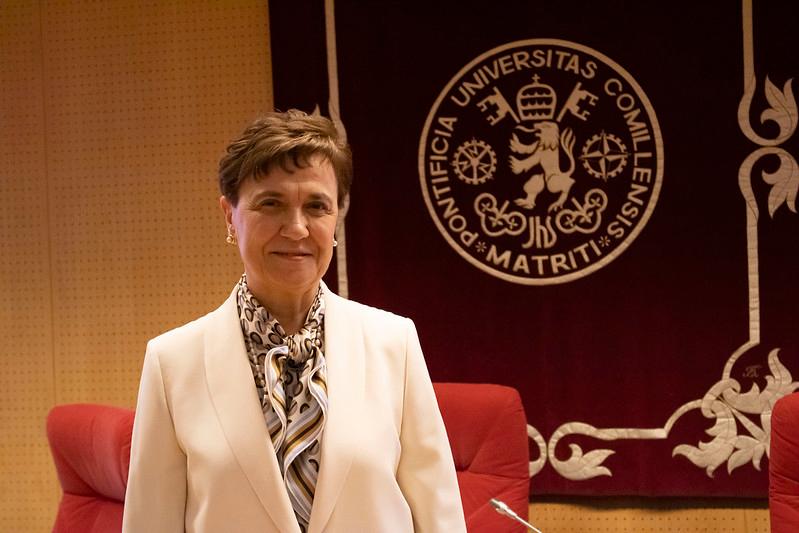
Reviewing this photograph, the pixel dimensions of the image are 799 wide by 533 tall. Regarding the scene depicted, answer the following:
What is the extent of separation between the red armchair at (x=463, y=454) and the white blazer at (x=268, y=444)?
119cm

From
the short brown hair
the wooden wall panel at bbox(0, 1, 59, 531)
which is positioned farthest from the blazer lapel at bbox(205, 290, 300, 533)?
the wooden wall panel at bbox(0, 1, 59, 531)

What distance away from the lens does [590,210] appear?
3.06 meters

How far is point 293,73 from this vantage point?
126 inches

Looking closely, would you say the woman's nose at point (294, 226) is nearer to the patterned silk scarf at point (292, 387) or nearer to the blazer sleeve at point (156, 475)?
the patterned silk scarf at point (292, 387)

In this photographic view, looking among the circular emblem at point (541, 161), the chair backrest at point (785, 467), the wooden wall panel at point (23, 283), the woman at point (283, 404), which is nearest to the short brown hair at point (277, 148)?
the woman at point (283, 404)

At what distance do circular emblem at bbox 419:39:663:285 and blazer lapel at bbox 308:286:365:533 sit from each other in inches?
64.2

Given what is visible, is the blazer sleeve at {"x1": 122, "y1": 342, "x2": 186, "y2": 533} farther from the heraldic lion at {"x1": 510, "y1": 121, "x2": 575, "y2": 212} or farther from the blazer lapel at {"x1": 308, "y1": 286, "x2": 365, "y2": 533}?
the heraldic lion at {"x1": 510, "y1": 121, "x2": 575, "y2": 212}

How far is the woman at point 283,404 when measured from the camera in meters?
1.38

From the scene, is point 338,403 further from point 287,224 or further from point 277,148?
point 277,148

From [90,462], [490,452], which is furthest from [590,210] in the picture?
[90,462]

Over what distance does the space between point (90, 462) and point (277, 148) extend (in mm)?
1686

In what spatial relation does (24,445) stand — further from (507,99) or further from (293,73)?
(507,99)

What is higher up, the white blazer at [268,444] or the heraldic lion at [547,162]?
the heraldic lion at [547,162]

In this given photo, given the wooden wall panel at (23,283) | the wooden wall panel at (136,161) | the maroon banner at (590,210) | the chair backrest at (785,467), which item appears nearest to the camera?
the chair backrest at (785,467)
